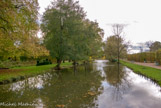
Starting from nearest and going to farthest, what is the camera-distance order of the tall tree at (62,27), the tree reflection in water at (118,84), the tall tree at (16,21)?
the tree reflection in water at (118,84), the tall tree at (16,21), the tall tree at (62,27)

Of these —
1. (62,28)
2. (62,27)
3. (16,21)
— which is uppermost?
(62,27)

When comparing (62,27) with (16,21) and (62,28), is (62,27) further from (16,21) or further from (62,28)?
(16,21)

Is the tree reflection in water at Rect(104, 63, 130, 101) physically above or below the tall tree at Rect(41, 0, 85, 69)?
below

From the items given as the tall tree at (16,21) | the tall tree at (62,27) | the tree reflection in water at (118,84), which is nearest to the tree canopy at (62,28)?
the tall tree at (62,27)

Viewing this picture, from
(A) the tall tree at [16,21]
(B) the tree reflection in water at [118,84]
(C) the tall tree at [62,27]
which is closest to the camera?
(B) the tree reflection in water at [118,84]

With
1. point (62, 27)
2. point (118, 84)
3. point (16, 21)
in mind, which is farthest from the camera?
point (62, 27)

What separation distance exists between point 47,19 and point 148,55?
80.9ft

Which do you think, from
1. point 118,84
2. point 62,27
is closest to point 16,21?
point 62,27

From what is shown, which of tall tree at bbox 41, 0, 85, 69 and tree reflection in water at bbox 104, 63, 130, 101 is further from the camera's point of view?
tall tree at bbox 41, 0, 85, 69

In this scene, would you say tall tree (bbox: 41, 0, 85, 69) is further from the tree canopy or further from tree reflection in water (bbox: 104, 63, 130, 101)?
tree reflection in water (bbox: 104, 63, 130, 101)

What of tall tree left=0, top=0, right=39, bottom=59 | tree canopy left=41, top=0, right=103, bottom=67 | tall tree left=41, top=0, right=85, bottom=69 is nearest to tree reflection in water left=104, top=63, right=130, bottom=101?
tree canopy left=41, top=0, right=103, bottom=67

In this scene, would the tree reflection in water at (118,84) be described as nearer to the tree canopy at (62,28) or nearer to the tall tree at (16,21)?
the tree canopy at (62,28)

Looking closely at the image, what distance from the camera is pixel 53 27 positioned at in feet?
53.9

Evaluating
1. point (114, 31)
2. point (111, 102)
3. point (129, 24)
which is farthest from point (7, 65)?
point (129, 24)
